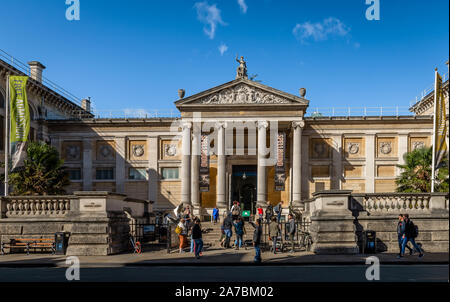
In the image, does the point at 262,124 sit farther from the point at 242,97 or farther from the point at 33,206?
the point at 33,206

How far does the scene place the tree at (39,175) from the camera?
94.6ft

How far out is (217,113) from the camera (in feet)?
136

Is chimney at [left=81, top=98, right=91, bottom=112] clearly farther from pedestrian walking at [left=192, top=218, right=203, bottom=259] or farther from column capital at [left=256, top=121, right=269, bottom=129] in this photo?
pedestrian walking at [left=192, top=218, right=203, bottom=259]

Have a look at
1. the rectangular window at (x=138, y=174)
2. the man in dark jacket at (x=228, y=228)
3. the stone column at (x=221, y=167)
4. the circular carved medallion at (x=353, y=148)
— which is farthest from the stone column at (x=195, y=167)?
the man in dark jacket at (x=228, y=228)

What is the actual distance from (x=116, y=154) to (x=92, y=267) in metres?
30.5

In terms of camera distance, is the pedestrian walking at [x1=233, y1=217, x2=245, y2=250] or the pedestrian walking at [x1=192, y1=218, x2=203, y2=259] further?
the pedestrian walking at [x1=233, y1=217, x2=245, y2=250]

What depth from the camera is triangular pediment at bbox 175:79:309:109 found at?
40.8 m

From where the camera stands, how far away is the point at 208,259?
18.1 metres

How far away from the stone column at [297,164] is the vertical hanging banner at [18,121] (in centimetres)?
2338

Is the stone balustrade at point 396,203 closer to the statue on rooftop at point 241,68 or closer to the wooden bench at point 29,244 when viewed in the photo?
the wooden bench at point 29,244

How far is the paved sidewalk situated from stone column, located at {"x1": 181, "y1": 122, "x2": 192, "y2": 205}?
21.2m

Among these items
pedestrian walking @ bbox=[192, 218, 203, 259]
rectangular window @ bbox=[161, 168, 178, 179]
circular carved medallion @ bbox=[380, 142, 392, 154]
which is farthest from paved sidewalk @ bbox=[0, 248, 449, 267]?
circular carved medallion @ bbox=[380, 142, 392, 154]
